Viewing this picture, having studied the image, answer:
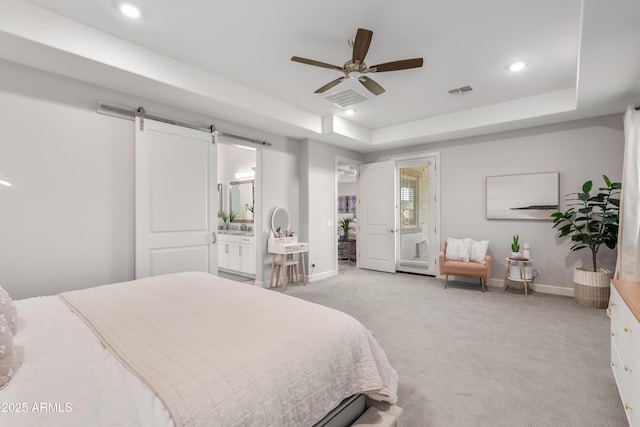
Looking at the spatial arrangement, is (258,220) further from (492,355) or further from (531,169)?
(531,169)

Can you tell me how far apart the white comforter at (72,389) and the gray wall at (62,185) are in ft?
5.57

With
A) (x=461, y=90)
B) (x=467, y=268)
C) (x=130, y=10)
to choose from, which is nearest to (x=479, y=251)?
(x=467, y=268)

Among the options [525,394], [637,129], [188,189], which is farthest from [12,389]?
[637,129]

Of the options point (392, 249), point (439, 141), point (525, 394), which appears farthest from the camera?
point (392, 249)

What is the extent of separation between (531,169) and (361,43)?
3.83 m

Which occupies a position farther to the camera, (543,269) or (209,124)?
(543,269)

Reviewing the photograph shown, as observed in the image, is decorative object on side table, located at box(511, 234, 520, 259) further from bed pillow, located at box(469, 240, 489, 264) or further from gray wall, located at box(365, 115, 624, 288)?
bed pillow, located at box(469, 240, 489, 264)

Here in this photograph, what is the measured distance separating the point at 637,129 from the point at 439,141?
2.55 metres

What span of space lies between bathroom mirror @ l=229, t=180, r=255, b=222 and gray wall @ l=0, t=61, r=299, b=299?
2765mm

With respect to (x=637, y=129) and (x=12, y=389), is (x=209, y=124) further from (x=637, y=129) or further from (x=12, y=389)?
(x=637, y=129)

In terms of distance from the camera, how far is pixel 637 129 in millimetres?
3453

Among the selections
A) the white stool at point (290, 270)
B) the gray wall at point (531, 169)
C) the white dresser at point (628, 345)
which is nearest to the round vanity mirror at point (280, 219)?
the white stool at point (290, 270)

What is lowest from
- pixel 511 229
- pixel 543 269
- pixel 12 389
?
pixel 543 269

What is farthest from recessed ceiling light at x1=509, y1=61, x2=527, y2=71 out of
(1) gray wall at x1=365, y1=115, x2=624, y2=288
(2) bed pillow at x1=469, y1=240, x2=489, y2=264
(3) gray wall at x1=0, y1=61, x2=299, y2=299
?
(3) gray wall at x1=0, y1=61, x2=299, y2=299
